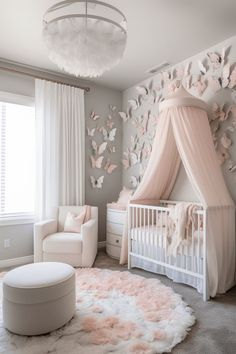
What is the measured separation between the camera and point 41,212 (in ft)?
12.1

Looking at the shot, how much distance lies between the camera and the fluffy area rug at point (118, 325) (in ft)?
5.71

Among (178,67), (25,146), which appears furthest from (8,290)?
(178,67)

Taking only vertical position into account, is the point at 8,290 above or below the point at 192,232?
below

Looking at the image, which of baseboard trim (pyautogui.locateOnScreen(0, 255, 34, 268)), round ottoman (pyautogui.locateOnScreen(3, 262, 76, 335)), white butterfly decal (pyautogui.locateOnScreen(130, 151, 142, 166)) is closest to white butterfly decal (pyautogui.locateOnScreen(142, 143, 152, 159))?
white butterfly decal (pyautogui.locateOnScreen(130, 151, 142, 166))

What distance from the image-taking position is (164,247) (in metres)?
2.89

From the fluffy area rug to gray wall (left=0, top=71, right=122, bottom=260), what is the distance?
4.18 feet

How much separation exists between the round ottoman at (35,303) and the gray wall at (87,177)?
165 centimetres

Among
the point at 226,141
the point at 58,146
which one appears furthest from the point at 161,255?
the point at 58,146

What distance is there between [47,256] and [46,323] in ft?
4.59

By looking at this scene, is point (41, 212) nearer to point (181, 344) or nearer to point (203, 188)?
point (203, 188)

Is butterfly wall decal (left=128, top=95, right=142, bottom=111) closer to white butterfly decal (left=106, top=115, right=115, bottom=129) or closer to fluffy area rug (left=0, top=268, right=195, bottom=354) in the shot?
white butterfly decal (left=106, top=115, right=115, bottom=129)

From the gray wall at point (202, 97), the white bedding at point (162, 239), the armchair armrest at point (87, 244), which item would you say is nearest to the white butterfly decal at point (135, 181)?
the gray wall at point (202, 97)

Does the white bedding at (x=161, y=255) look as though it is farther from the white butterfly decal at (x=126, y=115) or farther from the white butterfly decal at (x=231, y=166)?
the white butterfly decal at (x=126, y=115)

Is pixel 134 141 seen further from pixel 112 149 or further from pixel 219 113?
pixel 219 113
